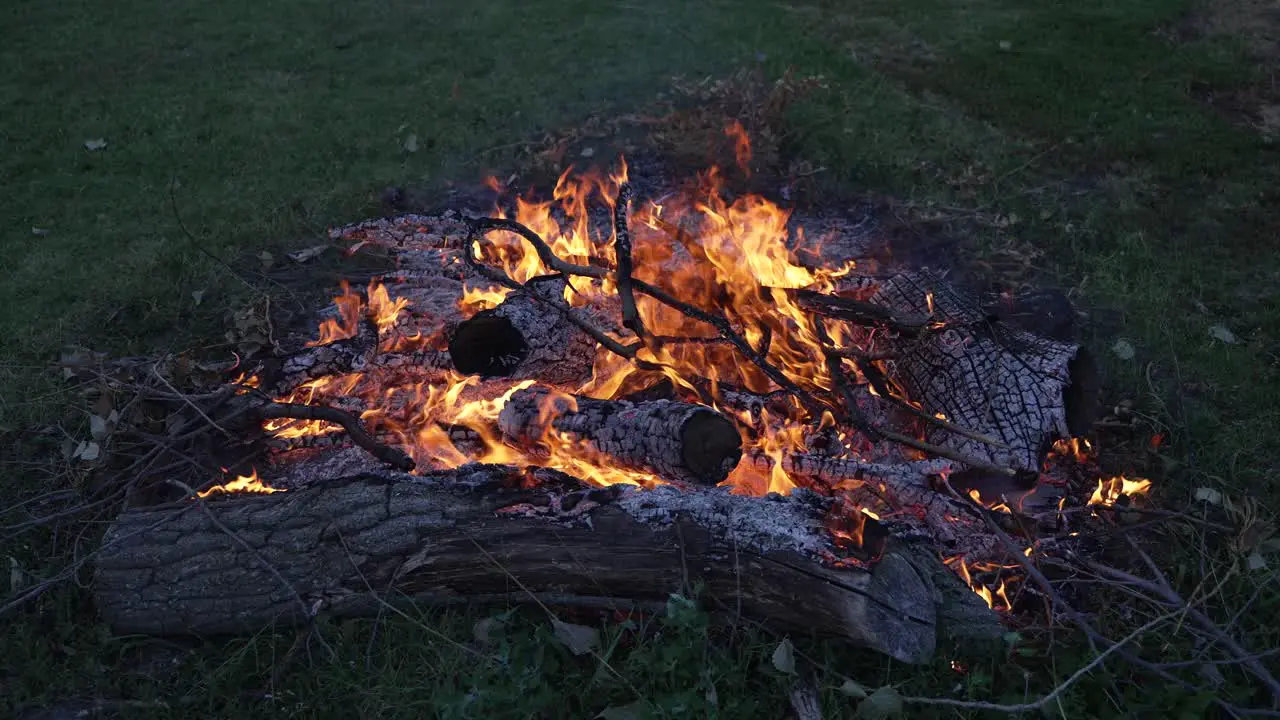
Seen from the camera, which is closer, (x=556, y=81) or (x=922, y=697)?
(x=922, y=697)

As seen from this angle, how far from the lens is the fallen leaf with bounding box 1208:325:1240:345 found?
4.79m

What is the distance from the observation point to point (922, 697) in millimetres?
2883

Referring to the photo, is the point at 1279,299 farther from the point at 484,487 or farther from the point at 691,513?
the point at 484,487

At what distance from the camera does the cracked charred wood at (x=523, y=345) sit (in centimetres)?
429

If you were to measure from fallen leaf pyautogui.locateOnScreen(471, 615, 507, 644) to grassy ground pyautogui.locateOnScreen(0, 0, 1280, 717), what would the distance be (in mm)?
85

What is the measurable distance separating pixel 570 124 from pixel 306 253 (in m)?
2.78

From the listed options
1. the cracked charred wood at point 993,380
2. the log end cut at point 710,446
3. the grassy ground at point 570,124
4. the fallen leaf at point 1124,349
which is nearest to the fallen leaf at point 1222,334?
the grassy ground at point 570,124

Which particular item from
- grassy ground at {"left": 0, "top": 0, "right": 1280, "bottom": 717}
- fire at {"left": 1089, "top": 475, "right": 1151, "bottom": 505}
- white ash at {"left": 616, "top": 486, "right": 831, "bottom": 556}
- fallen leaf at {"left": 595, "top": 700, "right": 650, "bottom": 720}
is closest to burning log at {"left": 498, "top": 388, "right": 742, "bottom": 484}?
white ash at {"left": 616, "top": 486, "right": 831, "bottom": 556}

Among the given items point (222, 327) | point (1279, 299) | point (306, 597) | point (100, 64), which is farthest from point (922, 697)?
point (100, 64)

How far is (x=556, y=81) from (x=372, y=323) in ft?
15.7

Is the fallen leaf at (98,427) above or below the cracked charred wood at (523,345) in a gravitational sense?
below

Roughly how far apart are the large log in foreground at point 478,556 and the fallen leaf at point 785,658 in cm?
9

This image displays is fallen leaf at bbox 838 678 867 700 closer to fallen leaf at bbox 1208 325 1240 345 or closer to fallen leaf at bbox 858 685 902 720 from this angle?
fallen leaf at bbox 858 685 902 720

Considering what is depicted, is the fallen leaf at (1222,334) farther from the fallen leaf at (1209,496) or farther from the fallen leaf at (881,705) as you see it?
the fallen leaf at (881,705)
